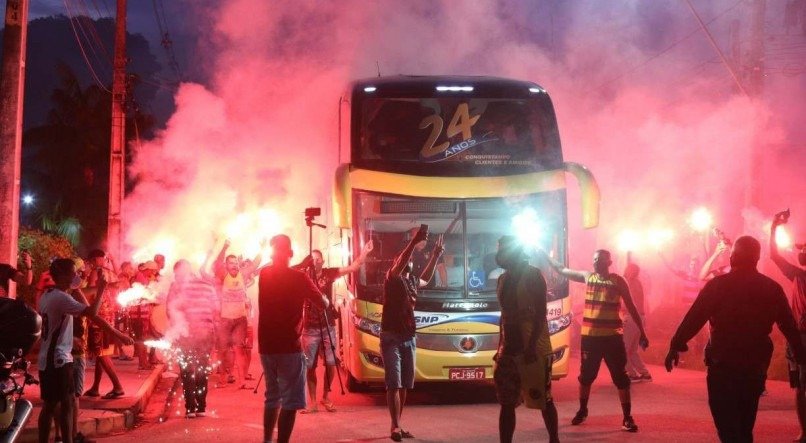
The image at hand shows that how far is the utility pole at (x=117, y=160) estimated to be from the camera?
62.7 ft

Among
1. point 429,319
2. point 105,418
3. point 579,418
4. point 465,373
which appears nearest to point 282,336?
point 105,418

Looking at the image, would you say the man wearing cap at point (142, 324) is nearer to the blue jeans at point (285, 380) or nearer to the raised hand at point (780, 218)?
the blue jeans at point (285, 380)

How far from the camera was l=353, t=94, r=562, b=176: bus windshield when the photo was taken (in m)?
11.8

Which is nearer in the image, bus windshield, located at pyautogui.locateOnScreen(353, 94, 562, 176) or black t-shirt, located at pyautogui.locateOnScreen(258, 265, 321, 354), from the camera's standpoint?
black t-shirt, located at pyautogui.locateOnScreen(258, 265, 321, 354)

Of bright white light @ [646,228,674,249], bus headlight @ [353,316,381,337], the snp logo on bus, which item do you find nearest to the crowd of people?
bus headlight @ [353,316,381,337]

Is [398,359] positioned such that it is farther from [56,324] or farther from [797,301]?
[797,301]

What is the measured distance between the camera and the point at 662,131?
24.2 m

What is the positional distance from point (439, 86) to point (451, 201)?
1.51 metres

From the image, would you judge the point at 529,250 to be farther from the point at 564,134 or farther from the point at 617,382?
the point at 564,134

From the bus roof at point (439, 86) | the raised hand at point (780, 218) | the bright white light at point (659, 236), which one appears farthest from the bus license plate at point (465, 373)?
the bright white light at point (659, 236)

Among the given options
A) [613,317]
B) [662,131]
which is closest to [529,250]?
[613,317]

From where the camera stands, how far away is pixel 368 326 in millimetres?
11531

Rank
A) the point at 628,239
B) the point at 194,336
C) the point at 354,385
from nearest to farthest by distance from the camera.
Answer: the point at 194,336 < the point at 354,385 < the point at 628,239

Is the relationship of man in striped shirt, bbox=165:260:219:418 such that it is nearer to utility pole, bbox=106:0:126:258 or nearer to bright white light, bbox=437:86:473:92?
bright white light, bbox=437:86:473:92
